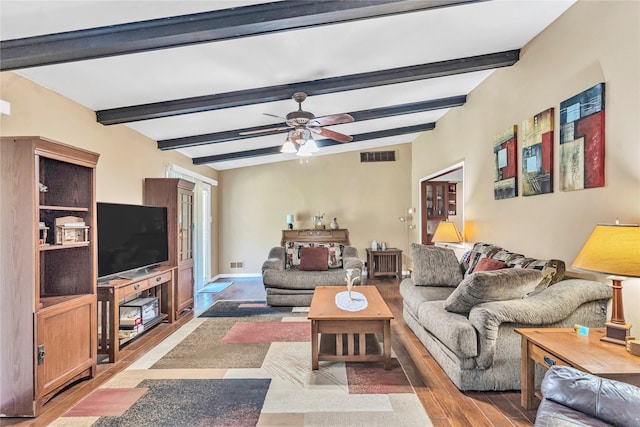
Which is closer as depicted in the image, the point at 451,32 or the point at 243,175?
the point at 451,32

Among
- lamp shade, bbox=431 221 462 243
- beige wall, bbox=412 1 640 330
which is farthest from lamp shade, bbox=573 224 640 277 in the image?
lamp shade, bbox=431 221 462 243

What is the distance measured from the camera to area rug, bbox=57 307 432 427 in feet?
6.97

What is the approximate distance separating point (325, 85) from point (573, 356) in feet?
9.98

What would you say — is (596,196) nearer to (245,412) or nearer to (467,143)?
(467,143)

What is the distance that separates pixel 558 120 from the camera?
2824 mm

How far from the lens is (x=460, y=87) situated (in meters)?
4.33

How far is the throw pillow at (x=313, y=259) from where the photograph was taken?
17.1 feet

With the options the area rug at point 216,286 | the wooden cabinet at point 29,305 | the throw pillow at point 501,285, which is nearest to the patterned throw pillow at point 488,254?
the throw pillow at point 501,285

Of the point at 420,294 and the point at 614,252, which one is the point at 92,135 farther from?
the point at 614,252

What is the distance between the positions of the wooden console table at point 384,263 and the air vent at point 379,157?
2033mm

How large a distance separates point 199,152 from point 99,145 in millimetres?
2333

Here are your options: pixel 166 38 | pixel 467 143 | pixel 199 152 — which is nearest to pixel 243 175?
pixel 199 152

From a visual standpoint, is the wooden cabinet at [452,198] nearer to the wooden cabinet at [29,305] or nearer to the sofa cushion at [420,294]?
the sofa cushion at [420,294]

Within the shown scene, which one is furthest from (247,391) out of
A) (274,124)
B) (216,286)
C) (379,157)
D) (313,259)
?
(379,157)
